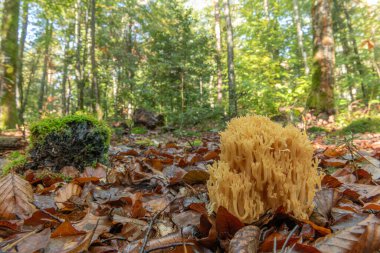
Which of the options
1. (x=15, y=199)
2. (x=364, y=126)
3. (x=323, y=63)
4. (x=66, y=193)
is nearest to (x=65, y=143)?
(x=66, y=193)

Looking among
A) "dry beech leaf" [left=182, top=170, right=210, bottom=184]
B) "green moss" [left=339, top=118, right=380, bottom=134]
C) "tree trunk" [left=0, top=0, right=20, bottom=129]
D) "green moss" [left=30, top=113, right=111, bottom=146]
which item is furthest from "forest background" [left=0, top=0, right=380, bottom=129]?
"dry beech leaf" [left=182, top=170, right=210, bottom=184]

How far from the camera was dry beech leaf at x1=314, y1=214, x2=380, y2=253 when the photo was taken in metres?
1.21

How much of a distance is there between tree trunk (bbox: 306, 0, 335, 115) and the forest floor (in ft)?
20.1

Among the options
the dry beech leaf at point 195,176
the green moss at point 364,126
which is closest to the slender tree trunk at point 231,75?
the green moss at point 364,126

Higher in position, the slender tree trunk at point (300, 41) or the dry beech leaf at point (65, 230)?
the slender tree trunk at point (300, 41)

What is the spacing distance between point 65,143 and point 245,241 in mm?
2742

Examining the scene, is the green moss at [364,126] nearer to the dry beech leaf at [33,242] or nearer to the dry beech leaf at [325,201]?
the dry beech leaf at [325,201]

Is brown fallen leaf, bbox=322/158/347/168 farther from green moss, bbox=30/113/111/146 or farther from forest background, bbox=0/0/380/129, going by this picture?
forest background, bbox=0/0/380/129

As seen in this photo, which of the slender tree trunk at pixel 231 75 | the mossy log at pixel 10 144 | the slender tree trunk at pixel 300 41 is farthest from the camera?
the slender tree trunk at pixel 300 41

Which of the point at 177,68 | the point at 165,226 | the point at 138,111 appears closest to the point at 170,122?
the point at 138,111

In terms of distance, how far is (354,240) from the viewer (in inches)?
50.1

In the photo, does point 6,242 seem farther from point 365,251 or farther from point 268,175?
point 365,251

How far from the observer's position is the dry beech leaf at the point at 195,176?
2.45 m

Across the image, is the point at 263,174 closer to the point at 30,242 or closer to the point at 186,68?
the point at 30,242
